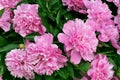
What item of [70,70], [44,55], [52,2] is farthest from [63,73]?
Answer: [52,2]

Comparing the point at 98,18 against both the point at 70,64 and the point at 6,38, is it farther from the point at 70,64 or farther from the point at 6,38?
the point at 6,38

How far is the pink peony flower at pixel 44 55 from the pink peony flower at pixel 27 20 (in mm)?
93

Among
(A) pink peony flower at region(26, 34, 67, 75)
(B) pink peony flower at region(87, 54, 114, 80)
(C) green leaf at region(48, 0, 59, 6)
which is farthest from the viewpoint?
(C) green leaf at region(48, 0, 59, 6)

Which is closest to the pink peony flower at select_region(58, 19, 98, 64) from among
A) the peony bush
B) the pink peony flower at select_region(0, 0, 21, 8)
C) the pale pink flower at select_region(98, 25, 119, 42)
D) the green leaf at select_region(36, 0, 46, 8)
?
the peony bush

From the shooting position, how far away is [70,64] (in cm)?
184

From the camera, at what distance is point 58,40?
71.7 inches

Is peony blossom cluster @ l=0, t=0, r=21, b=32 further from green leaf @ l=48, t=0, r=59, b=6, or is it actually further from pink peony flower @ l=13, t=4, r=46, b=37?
green leaf @ l=48, t=0, r=59, b=6

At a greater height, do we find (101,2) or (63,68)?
(101,2)

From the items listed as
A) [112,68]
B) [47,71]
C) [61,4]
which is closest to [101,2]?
[61,4]

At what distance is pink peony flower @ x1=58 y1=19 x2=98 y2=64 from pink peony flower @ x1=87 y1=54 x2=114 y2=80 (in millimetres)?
85

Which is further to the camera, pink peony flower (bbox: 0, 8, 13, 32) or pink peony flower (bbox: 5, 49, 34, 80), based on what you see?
pink peony flower (bbox: 0, 8, 13, 32)

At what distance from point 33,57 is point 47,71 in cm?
9

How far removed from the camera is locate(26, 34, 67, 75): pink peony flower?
68.7 inches

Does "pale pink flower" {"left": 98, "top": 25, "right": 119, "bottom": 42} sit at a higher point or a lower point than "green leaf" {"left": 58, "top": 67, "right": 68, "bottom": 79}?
higher
